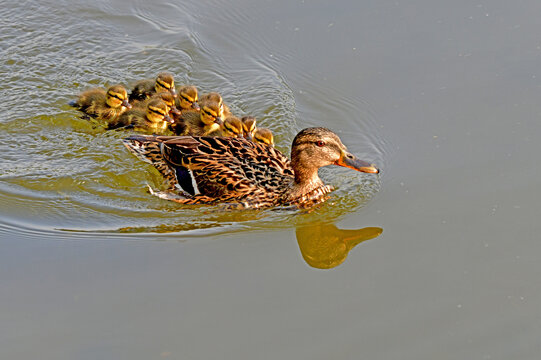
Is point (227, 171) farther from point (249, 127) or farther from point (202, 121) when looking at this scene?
point (202, 121)

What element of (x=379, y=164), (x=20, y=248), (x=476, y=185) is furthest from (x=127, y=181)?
(x=476, y=185)

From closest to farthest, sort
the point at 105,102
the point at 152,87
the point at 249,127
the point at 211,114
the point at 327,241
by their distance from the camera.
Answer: the point at 327,241 → the point at 249,127 → the point at 211,114 → the point at 105,102 → the point at 152,87

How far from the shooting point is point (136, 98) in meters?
6.70

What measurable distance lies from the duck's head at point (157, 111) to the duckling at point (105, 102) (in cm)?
29

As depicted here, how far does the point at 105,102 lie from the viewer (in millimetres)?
6324

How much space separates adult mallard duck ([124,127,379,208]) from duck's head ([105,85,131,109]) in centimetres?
97

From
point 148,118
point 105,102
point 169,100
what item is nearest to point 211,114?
point 169,100

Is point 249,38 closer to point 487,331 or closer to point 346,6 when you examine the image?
point 346,6

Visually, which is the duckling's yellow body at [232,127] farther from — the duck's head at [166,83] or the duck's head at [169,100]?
the duck's head at [166,83]

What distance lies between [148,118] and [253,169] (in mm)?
1326

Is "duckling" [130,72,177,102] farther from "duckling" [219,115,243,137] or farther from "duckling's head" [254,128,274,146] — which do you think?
"duckling's head" [254,128,274,146]

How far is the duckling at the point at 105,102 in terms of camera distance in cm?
624

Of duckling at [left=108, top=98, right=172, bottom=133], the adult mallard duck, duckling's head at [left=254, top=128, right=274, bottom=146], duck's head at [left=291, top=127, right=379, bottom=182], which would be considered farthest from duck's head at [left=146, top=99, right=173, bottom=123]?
duck's head at [left=291, top=127, right=379, bottom=182]

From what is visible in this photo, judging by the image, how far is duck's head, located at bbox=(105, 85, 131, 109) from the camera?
20.4 ft
